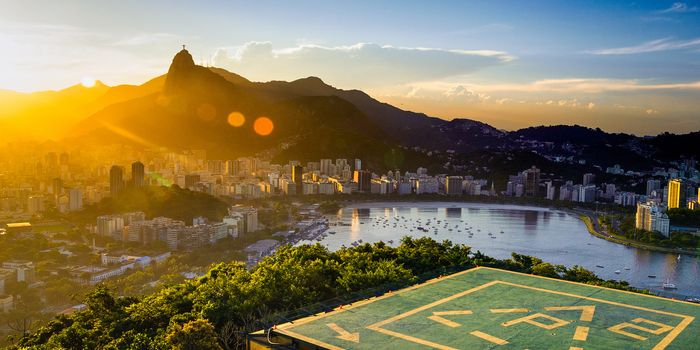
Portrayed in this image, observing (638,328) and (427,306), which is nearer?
(638,328)

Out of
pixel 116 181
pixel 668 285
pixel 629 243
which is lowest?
pixel 668 285

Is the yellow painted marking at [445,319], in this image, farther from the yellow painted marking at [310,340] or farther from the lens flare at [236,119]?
the lens flare at [236,119]

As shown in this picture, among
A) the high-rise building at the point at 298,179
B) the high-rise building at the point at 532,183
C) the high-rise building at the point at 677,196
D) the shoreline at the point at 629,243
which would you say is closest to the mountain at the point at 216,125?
the high-rise building at the point at 298,179

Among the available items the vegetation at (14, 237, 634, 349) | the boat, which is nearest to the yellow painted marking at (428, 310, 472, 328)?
the vegetation at (14, 237, 634, 349)

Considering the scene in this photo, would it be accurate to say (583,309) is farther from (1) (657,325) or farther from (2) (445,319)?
(2) (445,319)

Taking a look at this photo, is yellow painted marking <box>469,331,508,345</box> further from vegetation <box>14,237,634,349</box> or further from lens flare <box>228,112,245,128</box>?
lens flare <box>228,112,245,128</box>

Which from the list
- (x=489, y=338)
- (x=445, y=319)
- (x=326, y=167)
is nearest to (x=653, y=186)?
(x=326, y=167)
